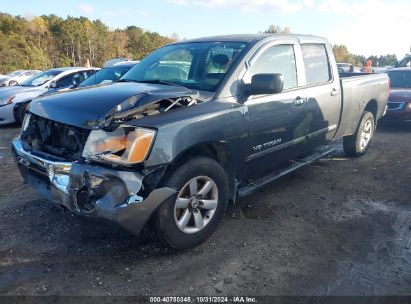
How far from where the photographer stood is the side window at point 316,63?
4.67 meters

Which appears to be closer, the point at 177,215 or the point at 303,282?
the point at 303,282

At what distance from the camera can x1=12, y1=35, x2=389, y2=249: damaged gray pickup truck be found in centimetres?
288

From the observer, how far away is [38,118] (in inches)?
138

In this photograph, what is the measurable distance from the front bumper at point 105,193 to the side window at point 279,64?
1.69 metres

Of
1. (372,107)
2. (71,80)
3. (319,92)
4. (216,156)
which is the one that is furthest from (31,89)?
(372,107)

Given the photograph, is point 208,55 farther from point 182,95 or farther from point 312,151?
point 312,151

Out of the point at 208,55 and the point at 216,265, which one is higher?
the point at 208,55

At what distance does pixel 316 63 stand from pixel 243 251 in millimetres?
2734

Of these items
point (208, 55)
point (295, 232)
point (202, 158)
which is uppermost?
point (208, 55)

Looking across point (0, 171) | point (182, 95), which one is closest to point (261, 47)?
point (182, 95)

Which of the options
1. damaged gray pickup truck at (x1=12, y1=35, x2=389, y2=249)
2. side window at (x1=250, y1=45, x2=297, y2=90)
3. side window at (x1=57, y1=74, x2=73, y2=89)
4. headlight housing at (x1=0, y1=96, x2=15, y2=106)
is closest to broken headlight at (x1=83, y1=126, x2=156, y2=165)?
damaged gray pickup truck at (x1=12, y1=35, x2=389, y2=249)

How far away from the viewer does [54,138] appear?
3359mm

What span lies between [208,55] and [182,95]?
0.98m

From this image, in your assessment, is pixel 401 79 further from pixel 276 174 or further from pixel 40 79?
pixel 40 79
